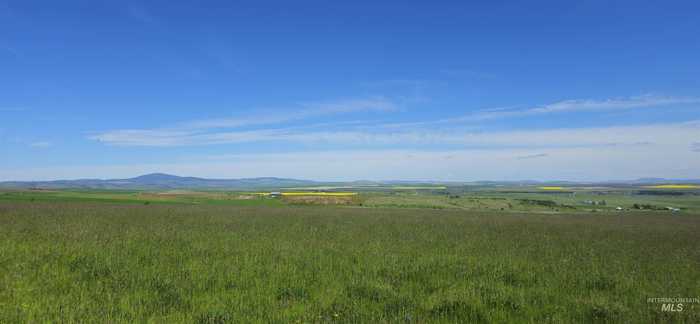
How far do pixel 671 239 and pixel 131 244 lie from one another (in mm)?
30550

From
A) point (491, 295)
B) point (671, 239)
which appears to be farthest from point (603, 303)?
point (671, 239)

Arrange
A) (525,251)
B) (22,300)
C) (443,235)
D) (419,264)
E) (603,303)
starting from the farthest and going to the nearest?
(443,235)
(525,251)
(419,264)
(603,303)
(22,300)

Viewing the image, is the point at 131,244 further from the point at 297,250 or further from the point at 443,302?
the point at 443,302

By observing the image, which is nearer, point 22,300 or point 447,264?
point 22,300

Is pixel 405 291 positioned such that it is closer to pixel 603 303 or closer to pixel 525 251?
pixel 603 303

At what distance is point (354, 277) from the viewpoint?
11508mm

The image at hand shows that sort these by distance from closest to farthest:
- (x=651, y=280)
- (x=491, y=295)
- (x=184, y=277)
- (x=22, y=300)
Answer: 1. (x=22, y=300)
2. (x=491, y=295)
3. (x=184, y=277)
4. (x=651, y=280)

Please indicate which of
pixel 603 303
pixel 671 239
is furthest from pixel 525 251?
pixel 671 239

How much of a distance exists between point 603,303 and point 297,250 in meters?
10.8

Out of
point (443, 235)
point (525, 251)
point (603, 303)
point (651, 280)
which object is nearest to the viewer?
point (603, 303)

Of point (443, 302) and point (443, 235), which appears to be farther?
point (443, 235)

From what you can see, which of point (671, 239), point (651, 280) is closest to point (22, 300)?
point (651, 280)

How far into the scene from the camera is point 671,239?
944 inches

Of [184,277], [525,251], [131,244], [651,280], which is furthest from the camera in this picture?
[525,251]
